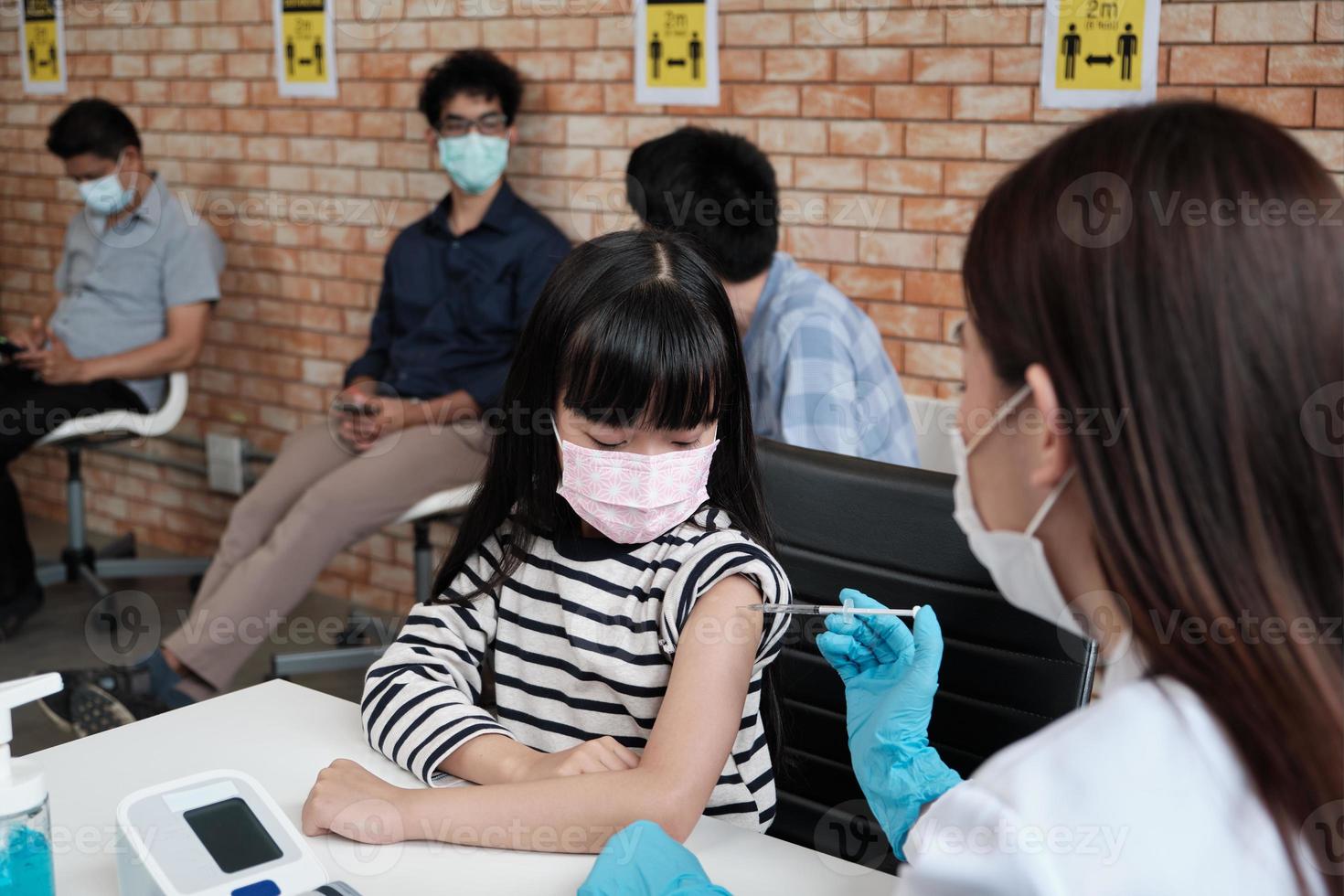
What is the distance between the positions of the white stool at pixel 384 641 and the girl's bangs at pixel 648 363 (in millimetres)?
1656

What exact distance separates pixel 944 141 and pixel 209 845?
2.12 meters

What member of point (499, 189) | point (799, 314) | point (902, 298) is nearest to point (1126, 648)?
point (799, 314)

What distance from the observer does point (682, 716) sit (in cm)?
116

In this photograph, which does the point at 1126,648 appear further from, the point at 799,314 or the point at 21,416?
the point at 21,416

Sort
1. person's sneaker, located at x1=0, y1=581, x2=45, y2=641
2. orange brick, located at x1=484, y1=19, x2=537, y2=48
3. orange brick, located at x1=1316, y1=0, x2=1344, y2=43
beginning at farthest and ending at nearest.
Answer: person's sneaker, located at x1=0, y1=581, x2=45, y2=641
orange brick, located at x1=484, y1=19, x2=537, y2=48
orange brick, located at x1=1316, y1=0, x2=1344, y2=43

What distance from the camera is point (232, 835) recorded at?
0.91m

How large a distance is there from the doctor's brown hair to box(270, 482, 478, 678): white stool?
2349mm

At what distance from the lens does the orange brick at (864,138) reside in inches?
105

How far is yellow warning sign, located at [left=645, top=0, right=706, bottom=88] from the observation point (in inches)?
114

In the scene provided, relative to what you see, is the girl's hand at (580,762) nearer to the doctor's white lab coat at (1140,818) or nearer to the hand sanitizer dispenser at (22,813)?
the hand sanitizer dispenser at (22,813)

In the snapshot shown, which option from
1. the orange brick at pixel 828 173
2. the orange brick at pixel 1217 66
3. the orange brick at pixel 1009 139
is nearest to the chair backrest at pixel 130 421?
the orange brick at pixel 828 173

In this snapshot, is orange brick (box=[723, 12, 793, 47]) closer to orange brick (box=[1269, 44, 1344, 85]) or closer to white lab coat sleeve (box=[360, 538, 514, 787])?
orange brick (box=[1269, 44, 1344, 85])

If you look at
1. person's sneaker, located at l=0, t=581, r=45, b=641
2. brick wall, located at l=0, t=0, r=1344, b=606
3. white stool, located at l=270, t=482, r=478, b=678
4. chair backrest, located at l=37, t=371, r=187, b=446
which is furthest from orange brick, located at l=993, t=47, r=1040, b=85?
person's sneaker, located at l=0, t=581, r=45, b=641

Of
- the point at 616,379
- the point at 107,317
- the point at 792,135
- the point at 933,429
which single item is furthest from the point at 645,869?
the point at 107,317
